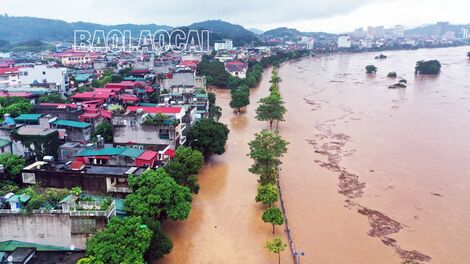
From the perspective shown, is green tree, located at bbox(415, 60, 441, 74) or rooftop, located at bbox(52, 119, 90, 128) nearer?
rooftop, located at bbox(52, 119, 90, 128)

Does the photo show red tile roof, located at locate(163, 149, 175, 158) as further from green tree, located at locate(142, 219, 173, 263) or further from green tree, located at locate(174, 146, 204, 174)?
green tree, located at locate(142, 219, 173, 263)

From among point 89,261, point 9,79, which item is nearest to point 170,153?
point 89,261

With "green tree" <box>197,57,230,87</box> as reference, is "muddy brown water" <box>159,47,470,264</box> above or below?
below

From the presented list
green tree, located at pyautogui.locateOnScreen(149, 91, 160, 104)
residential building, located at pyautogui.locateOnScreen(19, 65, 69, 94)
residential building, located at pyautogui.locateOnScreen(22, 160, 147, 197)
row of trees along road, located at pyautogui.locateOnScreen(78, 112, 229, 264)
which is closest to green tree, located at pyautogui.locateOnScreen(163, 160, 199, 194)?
row of trees along road, located at pyautogui.locateOnScreen(78, 112, 229, 264)

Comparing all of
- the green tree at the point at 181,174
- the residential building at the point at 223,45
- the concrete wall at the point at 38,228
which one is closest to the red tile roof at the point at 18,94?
the green tree at the point at 181,174

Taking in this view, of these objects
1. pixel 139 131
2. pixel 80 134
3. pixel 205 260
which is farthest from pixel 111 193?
pixel 80 134

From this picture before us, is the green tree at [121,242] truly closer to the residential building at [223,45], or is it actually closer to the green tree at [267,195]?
the green tree at [267,195]

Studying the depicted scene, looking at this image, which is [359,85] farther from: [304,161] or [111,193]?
[111,193]

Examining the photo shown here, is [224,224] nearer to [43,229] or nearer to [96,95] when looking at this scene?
[43,229]
